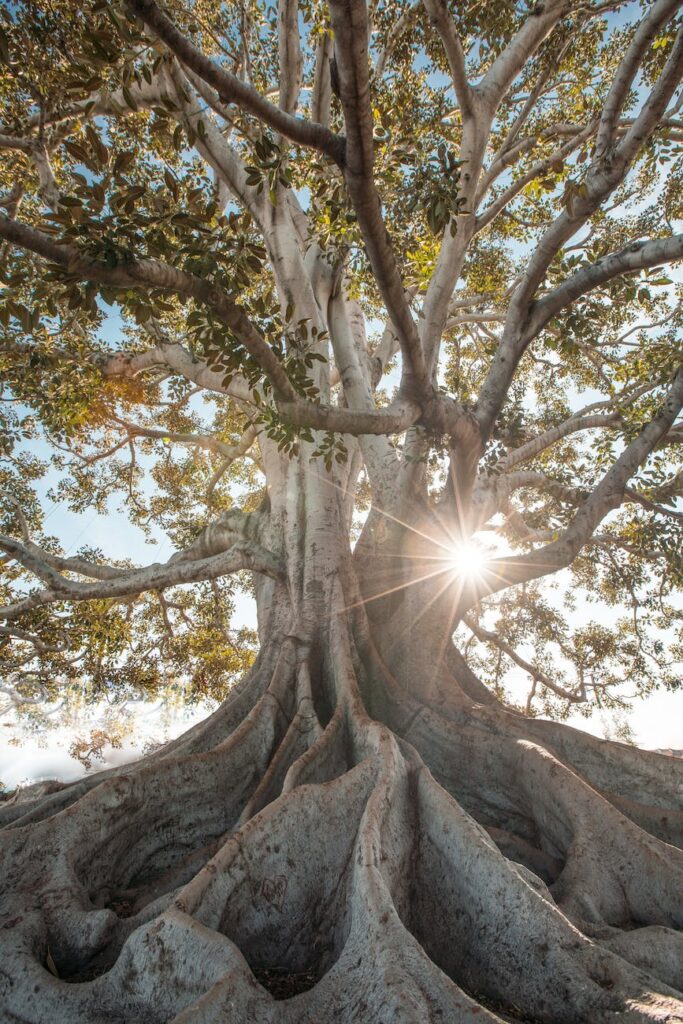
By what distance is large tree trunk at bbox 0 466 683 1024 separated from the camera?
2.00 m

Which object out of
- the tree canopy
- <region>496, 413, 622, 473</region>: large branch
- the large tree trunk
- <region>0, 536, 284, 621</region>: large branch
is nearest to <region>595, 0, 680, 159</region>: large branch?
the tree canopy

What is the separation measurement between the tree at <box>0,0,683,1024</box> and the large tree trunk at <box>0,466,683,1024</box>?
0.06ft

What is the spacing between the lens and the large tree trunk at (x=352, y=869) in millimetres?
1997

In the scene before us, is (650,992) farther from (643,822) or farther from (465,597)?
(465,597)

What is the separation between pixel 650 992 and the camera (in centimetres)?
185

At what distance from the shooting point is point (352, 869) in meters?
2.68

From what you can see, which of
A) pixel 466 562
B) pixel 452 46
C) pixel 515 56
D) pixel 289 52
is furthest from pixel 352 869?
pixel 289 52

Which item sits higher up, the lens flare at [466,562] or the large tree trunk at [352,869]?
the lens flare at [466,562]

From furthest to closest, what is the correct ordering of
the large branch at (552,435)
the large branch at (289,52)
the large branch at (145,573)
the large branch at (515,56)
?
the large branch at (552,435) < the large branch at (289,52) < the large branch at (145,573) < the large branch at (515,56)

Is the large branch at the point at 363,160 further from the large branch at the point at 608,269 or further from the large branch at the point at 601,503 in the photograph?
the large branch at the point at 601,503

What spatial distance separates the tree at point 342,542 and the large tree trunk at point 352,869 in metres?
0.02

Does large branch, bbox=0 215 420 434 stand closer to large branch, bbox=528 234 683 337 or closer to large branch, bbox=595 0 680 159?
large branch, bbox=528 234 683 337

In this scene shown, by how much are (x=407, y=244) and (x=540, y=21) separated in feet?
5.89

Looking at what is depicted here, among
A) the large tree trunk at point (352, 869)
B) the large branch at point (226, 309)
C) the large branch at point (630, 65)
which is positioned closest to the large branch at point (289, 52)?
the large branch at point (630, 65)
